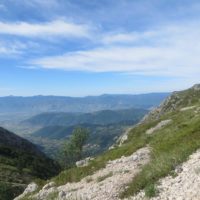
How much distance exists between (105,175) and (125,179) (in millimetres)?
4903

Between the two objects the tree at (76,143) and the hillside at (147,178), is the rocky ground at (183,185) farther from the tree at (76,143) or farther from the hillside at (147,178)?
the tree at (76,143)

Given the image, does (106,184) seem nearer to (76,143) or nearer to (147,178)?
(147,178)

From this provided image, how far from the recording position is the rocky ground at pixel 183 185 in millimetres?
18417

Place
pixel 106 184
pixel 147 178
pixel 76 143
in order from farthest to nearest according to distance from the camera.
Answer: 1. pixel 76 143
2. pixel 106 184
3. pixel 147 178

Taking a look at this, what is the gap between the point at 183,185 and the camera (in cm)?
1984

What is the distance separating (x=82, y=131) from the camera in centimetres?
19088

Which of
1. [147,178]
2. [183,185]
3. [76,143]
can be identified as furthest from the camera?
[76,143]

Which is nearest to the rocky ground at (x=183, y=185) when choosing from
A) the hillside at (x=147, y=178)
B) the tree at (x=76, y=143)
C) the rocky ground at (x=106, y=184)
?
the hillside at (x=147, y=178)

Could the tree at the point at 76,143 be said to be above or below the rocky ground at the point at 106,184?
below

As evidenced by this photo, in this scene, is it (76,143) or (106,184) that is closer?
(106,184)

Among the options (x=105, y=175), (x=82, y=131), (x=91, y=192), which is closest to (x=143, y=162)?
(x=105, y=175)

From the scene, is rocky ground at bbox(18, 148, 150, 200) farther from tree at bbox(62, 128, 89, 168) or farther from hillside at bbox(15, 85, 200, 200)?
tree at bbox(62, 128, 89, 168)

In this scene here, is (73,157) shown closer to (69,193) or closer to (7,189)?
(7,189)

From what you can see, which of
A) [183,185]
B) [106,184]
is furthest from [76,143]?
[183,185]
